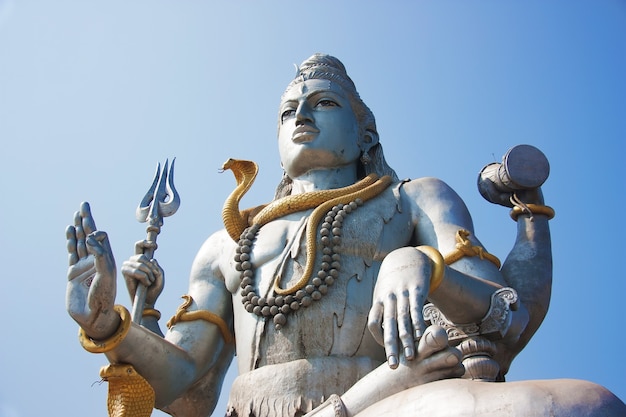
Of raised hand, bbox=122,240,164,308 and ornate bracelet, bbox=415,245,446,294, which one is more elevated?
raised hand, bbox=122,240,164,308

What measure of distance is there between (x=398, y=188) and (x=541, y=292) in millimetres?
1540

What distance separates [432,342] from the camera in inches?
265

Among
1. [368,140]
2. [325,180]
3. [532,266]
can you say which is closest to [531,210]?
[532,266]

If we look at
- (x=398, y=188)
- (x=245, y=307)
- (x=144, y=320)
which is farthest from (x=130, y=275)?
(x=398, y=188)

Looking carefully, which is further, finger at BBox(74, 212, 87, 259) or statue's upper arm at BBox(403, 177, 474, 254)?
statue's upper arm at BBox(403, 177, 474, 254)

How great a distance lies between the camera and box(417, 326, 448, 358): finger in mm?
6723

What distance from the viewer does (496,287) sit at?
792 cm

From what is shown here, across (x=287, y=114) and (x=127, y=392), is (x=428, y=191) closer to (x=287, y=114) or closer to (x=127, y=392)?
(x=287, y=114)

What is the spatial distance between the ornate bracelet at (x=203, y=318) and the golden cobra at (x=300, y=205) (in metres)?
0.70

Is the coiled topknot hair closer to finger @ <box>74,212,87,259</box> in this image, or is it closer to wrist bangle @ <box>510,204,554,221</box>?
wrist bangle @ <box>510,204,554,221</box>

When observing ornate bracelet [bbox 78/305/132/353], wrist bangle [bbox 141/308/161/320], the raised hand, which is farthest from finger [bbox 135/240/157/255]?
ornate bracelet [bbox 78/305/132/353]

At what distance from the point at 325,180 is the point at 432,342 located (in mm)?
3009

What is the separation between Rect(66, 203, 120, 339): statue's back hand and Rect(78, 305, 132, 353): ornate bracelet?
0.80ft

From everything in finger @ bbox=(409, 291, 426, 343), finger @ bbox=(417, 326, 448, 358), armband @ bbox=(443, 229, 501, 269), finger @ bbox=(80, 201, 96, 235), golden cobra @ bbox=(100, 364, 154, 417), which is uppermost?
finger @ bbox=(80, 201, 96, 235)
